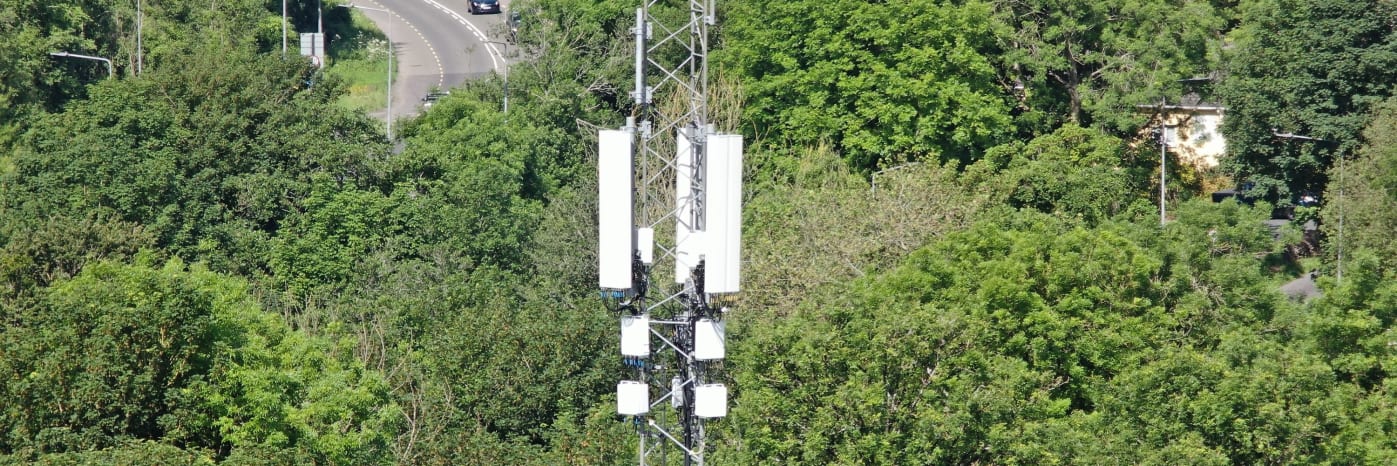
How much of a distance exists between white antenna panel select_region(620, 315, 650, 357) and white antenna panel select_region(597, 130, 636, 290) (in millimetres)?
535

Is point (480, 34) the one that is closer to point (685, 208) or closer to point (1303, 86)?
point (1303, 86)

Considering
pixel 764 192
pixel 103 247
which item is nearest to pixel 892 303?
pixel 764 192

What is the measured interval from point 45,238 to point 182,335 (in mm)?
19041

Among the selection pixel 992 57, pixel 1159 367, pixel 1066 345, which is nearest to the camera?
pixel 1159 367

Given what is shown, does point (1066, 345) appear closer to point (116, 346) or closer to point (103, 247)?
point (116, 346)

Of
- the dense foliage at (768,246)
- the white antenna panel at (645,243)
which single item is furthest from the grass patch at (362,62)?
the white antenna panel at (645,243)

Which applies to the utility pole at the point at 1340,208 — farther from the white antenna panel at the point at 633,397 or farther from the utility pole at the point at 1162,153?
the white antenna panel at the point at 633,397

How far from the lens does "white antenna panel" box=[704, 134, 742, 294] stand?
2906 cm

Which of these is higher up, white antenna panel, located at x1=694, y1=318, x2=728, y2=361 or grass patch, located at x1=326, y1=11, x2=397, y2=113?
grass patch, located at x1=326, y1=11, x2=397, y2=113

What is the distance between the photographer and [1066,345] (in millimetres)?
46625

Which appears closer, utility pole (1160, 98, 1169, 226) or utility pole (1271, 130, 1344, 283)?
utility pole (1271, 130, 1344, 283)

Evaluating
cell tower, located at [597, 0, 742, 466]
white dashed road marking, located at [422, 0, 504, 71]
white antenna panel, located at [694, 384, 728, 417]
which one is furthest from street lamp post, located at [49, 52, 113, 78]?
white antenna panel, located at [694, 384, 728, 417]

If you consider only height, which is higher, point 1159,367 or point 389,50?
point 389,50

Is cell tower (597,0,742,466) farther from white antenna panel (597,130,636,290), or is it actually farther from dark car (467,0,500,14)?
dark car (467,0,500,14)
